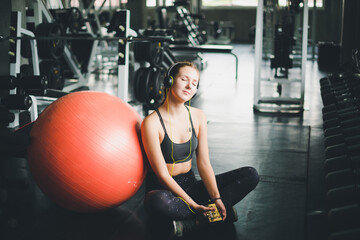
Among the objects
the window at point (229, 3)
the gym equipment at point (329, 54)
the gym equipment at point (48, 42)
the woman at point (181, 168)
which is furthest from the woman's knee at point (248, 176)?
the window at point (229, 3)

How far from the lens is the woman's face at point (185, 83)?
1.79 m

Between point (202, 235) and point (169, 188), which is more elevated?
point (169, 188)

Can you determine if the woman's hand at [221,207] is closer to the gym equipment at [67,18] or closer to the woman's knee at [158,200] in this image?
the woman's knee at [158,200]

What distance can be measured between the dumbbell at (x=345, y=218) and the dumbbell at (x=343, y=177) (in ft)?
0.94

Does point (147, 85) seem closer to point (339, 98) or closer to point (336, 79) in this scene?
point (336, 79)

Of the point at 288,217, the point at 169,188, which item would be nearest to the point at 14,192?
the point at 169,188

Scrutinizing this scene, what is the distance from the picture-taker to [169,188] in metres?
1.82

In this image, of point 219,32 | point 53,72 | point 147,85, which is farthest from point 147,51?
point 219,32

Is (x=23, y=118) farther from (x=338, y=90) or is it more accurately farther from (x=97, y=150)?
(x=338, y=90)

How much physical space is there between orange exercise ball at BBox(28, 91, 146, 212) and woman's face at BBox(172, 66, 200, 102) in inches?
10.4

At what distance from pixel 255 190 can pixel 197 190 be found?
527 mm

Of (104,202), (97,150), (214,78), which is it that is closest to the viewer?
(97,150)

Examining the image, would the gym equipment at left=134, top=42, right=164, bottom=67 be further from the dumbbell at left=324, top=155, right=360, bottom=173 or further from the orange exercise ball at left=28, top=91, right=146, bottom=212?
the dumbbell at left=324, top=155, right=360, bottom=173

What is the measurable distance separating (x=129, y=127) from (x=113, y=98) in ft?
0.65
